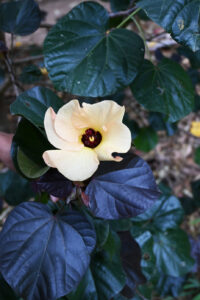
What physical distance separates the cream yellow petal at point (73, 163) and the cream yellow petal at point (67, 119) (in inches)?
1.5

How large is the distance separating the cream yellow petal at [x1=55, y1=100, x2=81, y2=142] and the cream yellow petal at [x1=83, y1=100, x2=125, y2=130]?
0.02 meters

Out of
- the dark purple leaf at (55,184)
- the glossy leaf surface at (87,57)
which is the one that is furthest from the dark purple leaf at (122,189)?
the glossy leaf surface at (87,57)

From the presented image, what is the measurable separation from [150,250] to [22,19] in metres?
0.94

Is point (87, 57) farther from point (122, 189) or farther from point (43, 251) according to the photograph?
point (43, 251)

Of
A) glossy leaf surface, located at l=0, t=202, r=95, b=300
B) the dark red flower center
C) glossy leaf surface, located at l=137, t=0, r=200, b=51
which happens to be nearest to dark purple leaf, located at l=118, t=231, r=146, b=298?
glossy leaf surface, located at l=0, t=202, r=95, b=300

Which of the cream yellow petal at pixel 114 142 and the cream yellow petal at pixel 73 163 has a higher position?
the cream yellow petal at pixel 114 142

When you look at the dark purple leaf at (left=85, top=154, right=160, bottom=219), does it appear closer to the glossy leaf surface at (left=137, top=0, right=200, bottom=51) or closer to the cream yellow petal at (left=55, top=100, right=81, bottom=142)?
the cream yellow petal at (left=55, top=100, right=81, bottom=142)

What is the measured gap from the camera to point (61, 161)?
0.61 m

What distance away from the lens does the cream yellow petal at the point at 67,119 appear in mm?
628

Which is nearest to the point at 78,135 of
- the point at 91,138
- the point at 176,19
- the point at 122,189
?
the point at 91,138

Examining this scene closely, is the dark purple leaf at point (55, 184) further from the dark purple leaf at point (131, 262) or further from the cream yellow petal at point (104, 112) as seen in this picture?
the dark purple leaf at point (131, 262)

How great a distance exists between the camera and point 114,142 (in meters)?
0.63

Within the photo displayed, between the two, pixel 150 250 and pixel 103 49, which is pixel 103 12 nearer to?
pixel 103 49

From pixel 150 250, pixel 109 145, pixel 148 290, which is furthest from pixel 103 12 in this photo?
pixel 148 290
